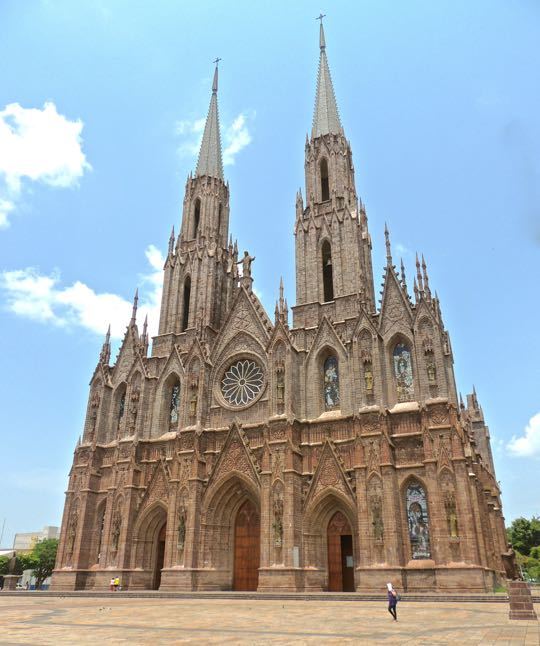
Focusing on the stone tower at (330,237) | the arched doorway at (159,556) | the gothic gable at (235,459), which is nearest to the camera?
the gothic gable at (235,459)

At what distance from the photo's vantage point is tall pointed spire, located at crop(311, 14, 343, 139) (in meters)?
42.6

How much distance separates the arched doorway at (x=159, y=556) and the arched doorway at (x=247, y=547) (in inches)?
198

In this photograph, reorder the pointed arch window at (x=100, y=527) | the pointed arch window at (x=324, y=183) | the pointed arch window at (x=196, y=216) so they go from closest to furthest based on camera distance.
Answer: the pointed arch window at (x=100, y=527) → the pointed arch window at (x=324, y=183) → the pointed arch window at (x=196, y=216)

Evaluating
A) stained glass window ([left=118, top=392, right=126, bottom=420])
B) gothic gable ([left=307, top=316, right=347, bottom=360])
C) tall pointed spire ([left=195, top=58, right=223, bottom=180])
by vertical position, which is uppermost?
tall pointed spire ([left=195, top=58, right=223, bottom=180])

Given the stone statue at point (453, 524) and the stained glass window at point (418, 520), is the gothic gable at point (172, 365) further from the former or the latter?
the stone statue at point (453, 524)

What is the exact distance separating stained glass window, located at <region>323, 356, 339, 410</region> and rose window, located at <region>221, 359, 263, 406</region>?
4.32 m

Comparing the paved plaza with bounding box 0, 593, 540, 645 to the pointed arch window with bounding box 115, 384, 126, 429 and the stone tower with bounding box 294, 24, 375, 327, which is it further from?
the pointed arch window with bounding box 115, 384, 126, 429

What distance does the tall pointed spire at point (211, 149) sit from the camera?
46.9m

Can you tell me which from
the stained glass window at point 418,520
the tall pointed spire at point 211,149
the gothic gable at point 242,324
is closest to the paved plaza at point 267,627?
the stained glass window at point 418,520

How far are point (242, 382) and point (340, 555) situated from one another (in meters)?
11.9

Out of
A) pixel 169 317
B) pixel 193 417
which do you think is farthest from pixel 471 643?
pixel 169 317

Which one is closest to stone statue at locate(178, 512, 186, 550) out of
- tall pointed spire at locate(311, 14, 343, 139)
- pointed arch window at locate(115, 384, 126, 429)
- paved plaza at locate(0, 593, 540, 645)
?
pointed arch window at locate(115, 384, 126, 429)

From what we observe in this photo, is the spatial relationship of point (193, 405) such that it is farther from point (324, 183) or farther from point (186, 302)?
point (324, 183)

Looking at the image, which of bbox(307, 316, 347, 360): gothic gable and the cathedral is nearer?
the cathedral
